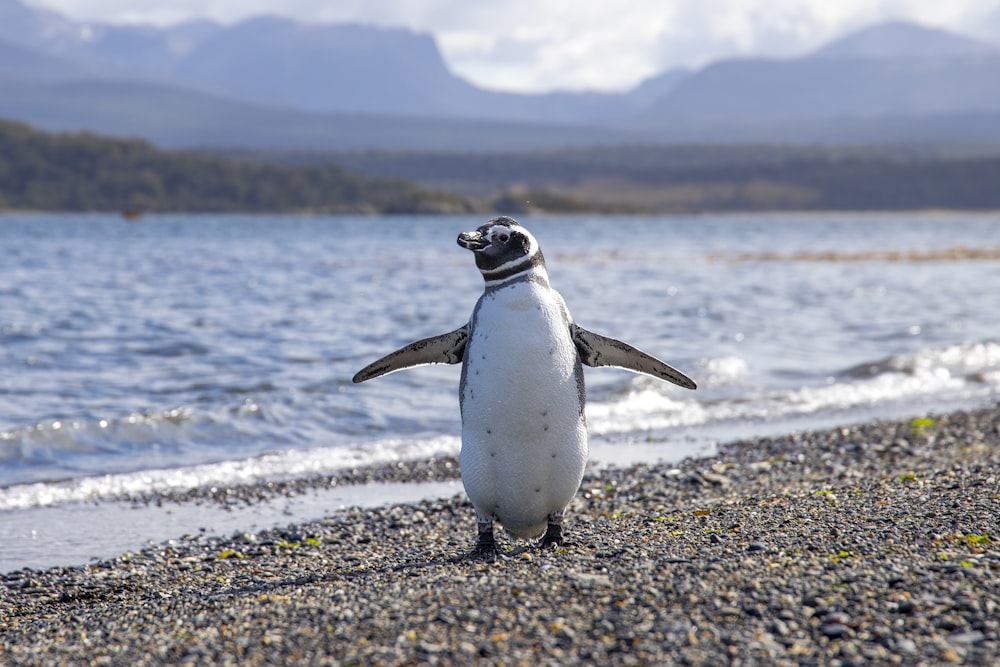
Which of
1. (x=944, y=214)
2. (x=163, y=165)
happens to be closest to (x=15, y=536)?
(x=163, y=165)

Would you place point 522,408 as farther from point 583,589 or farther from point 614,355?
point 583,589

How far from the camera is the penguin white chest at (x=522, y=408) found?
5262 mm

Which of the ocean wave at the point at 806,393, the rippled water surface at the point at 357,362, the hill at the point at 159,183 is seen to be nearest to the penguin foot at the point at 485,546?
the rippled water surface at the point at 357,362

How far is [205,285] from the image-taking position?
23.8 meters

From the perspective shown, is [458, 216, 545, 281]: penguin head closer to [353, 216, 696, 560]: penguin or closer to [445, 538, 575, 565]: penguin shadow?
[353, 216, 696, 560]: penguin

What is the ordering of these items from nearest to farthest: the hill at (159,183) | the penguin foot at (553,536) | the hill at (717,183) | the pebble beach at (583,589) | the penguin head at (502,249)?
the pebble beach at (583,589) → the penguin head at (502,249) → the penguin foot at (553,536) → the hill at (159,183) → the hill at (717,183)

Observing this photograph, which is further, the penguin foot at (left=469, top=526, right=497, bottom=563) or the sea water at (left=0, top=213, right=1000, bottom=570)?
the sea water at (left=0, top=213, right=1000, bottom=570)

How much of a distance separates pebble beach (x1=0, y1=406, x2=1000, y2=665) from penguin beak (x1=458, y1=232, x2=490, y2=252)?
1.36 meters

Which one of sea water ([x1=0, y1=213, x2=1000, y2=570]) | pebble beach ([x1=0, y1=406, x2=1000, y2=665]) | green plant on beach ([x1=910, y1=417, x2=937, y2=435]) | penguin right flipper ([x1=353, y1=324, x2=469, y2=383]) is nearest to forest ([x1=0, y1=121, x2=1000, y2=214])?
sea water ([x1=0, y1=213, x2=1000, y2=570])

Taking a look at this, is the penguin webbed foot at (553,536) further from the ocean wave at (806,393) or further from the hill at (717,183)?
the hill at (717,183)

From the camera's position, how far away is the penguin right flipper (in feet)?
18.4

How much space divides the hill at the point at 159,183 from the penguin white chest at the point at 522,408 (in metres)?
90.5

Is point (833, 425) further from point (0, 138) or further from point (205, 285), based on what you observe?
point (0, 138)

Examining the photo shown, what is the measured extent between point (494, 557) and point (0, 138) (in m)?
102
